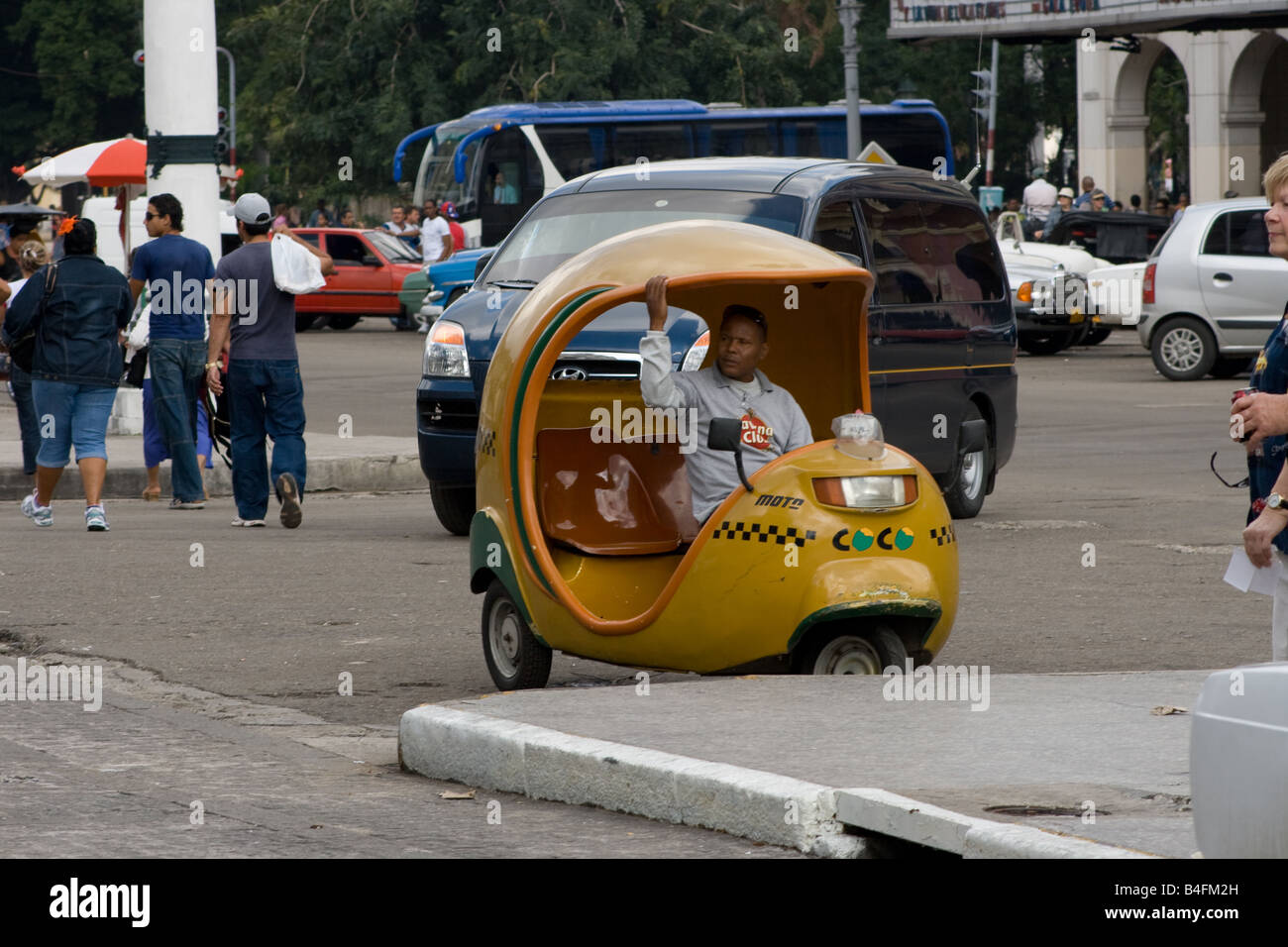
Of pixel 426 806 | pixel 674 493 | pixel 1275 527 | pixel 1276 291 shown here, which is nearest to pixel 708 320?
pixel 674 493

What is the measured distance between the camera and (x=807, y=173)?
12.3 meters

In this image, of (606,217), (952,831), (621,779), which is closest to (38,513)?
(606,217)

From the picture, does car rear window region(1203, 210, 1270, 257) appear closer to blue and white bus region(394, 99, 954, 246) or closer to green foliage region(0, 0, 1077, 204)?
blue and white bus region(394, 99, 954, 246)

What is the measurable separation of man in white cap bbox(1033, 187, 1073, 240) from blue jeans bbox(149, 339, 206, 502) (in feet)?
63.1

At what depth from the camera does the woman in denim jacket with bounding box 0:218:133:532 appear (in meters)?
12.6

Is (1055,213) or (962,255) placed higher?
(1055,213)

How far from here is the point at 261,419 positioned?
41.3 ft

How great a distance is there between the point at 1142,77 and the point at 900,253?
3983 centimetres

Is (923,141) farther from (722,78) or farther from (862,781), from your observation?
(862,781)

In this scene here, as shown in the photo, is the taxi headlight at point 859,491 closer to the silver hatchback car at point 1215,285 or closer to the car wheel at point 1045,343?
the silver hatchback car at point 1215,285

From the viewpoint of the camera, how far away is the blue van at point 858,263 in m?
12.1

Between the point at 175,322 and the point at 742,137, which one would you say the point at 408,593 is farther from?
the point at 742,137

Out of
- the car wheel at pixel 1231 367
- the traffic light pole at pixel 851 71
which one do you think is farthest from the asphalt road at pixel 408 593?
the traffic light pole at pixel 851 71

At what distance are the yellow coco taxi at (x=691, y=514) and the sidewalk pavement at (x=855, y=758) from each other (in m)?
0.24
